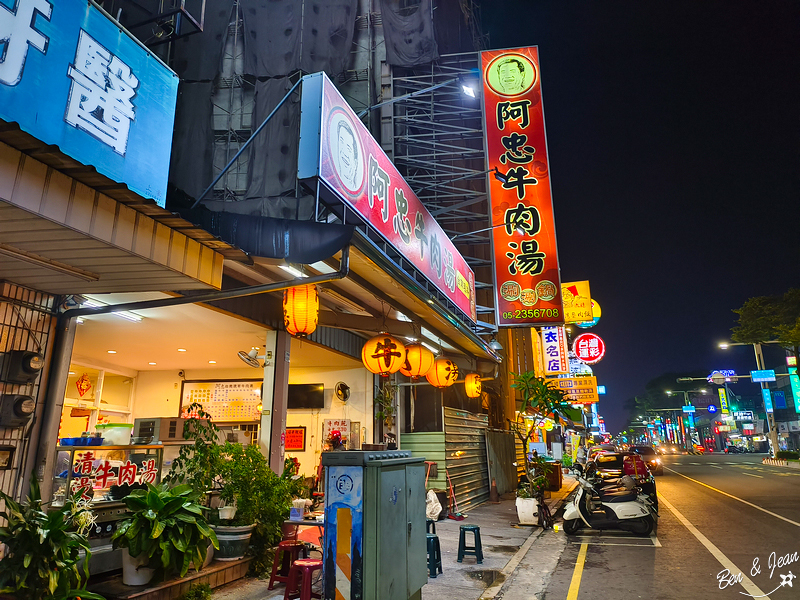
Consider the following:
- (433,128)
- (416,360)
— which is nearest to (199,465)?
(416,360)

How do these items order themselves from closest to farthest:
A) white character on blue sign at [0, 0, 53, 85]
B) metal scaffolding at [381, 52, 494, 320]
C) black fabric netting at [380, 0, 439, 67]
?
white character on blue sign at [0, 0, 53, 85], metal scaffolding at [381, 52, 494, 320], black fabric netting at [380, 0, 439, 67]

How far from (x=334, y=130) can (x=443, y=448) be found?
1034cm

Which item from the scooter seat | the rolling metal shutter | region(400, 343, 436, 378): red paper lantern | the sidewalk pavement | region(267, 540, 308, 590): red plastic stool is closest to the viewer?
region(267, 540, 308, 590): red plastic stool

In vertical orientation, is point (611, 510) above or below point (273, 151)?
below

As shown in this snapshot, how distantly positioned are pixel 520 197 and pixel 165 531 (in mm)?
12777

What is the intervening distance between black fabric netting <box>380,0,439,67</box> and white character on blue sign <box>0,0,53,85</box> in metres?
13.8

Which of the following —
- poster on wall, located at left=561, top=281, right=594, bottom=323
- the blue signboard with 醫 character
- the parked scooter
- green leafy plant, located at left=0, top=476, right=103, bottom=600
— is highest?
poster on wall, located at left=561, top=281, right=594, bottom=323

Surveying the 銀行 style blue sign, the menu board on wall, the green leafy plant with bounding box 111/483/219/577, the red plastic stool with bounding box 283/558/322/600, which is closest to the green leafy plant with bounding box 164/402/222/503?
the green leafy plant with bounding box 111/483/219/577

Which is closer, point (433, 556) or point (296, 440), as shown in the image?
point (433, 556)

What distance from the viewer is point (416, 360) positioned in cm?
966

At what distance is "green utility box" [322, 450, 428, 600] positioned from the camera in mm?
4812

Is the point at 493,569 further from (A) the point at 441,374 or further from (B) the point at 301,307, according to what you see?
(B) the point at 301,307

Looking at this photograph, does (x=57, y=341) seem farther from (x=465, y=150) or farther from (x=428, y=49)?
(x=428, y=49)

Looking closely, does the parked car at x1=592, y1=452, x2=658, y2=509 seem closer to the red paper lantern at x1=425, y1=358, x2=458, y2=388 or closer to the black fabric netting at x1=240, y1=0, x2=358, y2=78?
the red paper lantern at x1=425, y1=358, x2=458, y2=388
